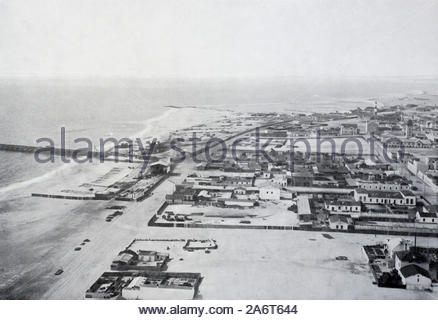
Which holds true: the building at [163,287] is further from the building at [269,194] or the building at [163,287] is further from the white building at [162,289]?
the building at [269,194]

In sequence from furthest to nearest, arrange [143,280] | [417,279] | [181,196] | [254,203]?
1. [181,196]
2. [254,203]
3. [143,280]
4. [417,279]

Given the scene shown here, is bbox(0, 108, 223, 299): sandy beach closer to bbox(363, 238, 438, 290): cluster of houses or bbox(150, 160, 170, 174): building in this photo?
bbox(150, 160, 170, 174): building

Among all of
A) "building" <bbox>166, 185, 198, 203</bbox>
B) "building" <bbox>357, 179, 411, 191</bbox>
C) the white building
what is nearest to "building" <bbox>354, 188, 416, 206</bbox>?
"building" <bbox>357, 179, 411, 191</bbox>

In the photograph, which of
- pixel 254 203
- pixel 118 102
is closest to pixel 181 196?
pixel 254 203

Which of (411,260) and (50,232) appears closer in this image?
(411,260)

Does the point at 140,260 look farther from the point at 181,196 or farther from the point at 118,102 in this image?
the point at 118,102

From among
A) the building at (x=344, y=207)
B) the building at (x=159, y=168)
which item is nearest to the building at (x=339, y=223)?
the building at (x=344, y=207)
